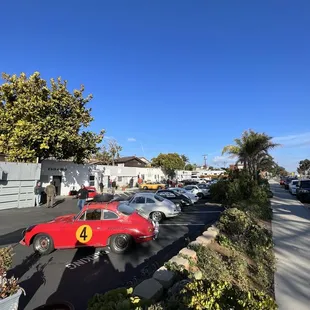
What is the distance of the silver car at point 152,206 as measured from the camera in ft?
42.8

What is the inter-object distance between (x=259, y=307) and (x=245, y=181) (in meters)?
16.4

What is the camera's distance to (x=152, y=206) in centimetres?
1309

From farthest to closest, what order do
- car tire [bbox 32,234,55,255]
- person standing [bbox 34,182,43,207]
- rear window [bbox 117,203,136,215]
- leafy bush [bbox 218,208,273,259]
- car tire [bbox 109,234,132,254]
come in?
1. person standing [bbox 34,182,43,207]
2. rear window [bbox 117,203,136,215]
3. car tire [bbox 109,234,132,254]
4. car tire [bbox 32,234,55,255]
5. leafy bush [bbox 218,208,273,259]

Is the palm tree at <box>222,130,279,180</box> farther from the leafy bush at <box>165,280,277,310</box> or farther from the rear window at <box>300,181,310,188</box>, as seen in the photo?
the leafy bush at <box>165,280,277,310</box>

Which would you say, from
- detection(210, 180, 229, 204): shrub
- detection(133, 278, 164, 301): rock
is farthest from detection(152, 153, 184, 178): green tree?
detection(133, 278, 164, 301): rock

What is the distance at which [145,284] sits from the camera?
4.03m

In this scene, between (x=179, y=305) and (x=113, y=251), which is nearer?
(x=179, y=305)

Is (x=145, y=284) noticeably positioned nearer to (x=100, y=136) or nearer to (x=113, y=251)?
(x=113, y=251)

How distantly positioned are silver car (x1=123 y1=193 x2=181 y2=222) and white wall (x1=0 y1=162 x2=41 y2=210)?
33.0ft

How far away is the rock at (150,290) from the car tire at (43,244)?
4.79 meters

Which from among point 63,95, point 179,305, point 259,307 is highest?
point 63,95

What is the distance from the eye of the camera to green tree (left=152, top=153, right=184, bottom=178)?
2303 inches

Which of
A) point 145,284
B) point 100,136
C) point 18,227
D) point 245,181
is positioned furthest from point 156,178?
point 145,284

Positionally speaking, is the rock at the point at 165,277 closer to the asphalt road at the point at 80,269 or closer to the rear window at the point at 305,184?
the asphalt road at the point at 80,269
